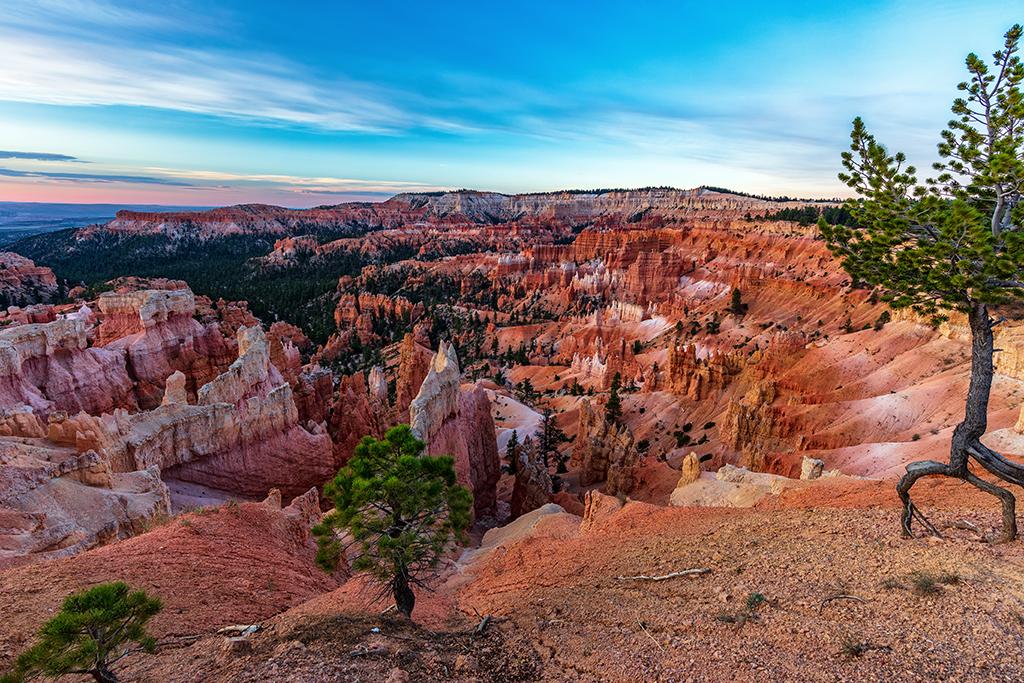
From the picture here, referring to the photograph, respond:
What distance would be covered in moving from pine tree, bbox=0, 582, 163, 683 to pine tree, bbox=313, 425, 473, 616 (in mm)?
2413

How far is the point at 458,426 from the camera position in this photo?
76.0 ft

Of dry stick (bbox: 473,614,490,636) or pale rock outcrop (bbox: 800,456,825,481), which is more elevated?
dry stick (bbox: 473,614,490,636)

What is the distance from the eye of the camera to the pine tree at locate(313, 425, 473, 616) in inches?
316

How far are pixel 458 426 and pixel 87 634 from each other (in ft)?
57.9

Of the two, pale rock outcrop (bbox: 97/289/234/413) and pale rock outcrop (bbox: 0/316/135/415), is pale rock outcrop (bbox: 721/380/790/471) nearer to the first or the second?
pale rock outcrop (bbox: 97/289/234/413)

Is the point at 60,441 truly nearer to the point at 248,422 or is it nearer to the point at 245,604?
the point at 248,422

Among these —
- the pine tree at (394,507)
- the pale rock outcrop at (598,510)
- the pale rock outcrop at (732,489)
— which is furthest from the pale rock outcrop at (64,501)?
the pale rock outcrop at (732,489)

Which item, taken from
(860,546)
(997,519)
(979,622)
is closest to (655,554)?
(860,546)

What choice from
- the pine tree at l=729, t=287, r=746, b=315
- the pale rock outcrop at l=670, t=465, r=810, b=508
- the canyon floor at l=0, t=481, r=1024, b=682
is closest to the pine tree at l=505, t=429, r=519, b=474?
the pale rock outcrop at l=670, t=465, r=810, b=508

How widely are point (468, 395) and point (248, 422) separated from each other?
32.4 ft

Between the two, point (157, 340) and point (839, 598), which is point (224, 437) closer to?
point (157, 340)

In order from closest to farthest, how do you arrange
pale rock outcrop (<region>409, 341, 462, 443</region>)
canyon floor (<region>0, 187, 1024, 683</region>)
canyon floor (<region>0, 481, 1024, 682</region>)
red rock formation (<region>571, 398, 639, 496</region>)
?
canyon floor (<region>0, 481, 1024, 682</region>) → canyon floor (<region>0, 187, 1024, 683</region>) → pale rock outcrop (<region>409, 341, 462, 443</region>) → red rock formation (<region>571, 398, 639, 496</region>)

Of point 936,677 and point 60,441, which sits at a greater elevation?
point 936,677

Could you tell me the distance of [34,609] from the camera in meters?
7.97
